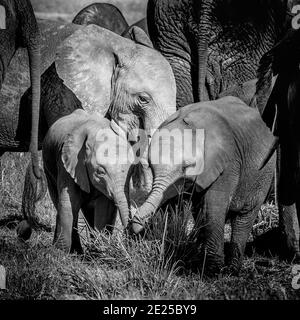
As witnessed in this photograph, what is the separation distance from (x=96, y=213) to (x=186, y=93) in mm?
1566

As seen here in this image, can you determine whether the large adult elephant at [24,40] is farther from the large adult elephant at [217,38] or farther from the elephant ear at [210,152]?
the elephant ear at [210,152]

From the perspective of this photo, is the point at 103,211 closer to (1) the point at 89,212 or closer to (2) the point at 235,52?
(1) the point at 89,212

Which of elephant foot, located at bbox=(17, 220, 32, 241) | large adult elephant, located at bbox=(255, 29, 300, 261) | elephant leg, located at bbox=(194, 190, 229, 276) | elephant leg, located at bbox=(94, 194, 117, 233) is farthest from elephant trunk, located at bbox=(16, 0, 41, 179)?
elephant leg, located at bbox=(194, 190, 229, 276)

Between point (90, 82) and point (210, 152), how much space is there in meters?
1.69

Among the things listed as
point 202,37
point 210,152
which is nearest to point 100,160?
point 210,152

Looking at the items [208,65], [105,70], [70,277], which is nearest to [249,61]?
[208,65]

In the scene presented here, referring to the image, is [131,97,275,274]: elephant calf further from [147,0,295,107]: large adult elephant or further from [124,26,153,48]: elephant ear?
[147,0,295,107]: large adult elephant

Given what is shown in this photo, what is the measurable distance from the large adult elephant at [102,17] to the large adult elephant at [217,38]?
1517 millimetres

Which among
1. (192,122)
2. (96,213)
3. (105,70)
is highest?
(105,70)

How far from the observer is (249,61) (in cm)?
708

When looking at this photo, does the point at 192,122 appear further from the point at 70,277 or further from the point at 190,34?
the point at 190,34

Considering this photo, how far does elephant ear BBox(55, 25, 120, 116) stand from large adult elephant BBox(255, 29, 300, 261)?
112cm

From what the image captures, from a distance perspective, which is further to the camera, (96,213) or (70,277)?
(96,213)
